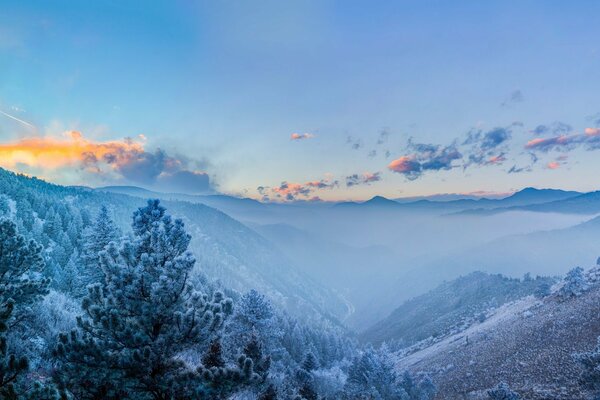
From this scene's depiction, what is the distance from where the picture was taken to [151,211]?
18984 mm

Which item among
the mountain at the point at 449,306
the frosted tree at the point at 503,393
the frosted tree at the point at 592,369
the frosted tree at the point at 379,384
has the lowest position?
the mountain at the point at 449,306

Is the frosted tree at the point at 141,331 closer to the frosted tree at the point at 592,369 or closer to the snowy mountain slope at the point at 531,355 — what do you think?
the frosted tree at the point at 592,369

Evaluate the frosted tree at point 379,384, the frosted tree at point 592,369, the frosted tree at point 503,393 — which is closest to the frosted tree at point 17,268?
the frosted tree at point 503,393

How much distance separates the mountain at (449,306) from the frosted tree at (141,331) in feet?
322

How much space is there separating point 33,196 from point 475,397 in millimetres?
123643

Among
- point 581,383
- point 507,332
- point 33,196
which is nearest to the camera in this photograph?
point 581,383

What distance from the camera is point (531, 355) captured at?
41.1 meters

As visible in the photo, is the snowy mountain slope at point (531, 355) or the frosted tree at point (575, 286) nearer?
the snowy mountain slope at point (531, 355)

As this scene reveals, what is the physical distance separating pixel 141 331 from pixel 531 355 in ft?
159

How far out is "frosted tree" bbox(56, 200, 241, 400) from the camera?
31.0ft

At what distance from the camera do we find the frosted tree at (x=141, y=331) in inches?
372

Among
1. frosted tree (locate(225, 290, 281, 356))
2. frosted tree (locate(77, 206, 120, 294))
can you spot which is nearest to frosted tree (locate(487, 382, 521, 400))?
frosted tree (locate(225, 290, 281, 356))

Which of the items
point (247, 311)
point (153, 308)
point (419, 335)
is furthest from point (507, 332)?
point (153, 308)

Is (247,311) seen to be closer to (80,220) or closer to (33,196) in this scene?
(80,220)
